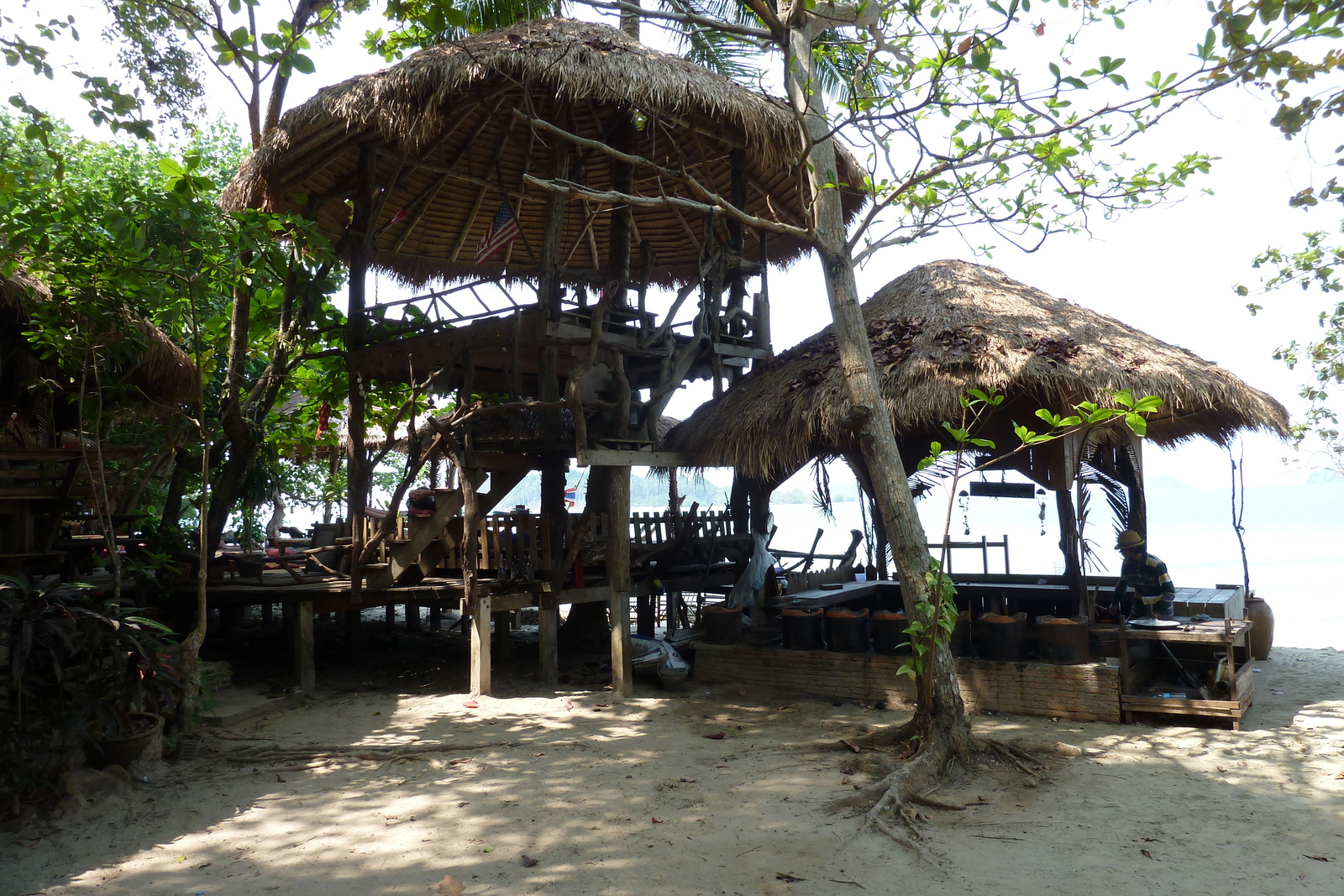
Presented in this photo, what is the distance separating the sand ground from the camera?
13.5 ft

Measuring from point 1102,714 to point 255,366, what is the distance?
11.5 meters

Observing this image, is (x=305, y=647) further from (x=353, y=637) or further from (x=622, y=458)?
(x=622, y=458)

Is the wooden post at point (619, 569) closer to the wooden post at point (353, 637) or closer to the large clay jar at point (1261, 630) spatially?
the wooden post at point (353, 637)

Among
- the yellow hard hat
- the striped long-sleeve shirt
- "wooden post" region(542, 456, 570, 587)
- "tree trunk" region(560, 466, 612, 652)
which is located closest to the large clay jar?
the yellow hard hat

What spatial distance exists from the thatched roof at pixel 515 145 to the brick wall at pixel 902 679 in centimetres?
415

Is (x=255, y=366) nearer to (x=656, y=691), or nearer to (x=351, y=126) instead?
(x=351, y=126)

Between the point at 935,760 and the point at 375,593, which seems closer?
the point at 935,760

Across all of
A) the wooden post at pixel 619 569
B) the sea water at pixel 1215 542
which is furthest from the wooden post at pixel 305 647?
the sea water at pixel 1215 542

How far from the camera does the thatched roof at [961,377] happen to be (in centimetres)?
758

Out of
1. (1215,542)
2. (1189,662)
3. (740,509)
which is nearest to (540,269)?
(740,509)

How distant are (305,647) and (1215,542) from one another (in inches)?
2140

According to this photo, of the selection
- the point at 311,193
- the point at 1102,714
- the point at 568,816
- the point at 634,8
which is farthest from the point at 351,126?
the point at 1102,714

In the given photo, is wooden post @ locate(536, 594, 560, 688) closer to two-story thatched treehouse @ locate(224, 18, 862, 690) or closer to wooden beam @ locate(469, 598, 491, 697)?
two-story thatched treehouse @ locate(224, 18, 862, 690)

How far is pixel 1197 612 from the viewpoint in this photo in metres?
8.23
